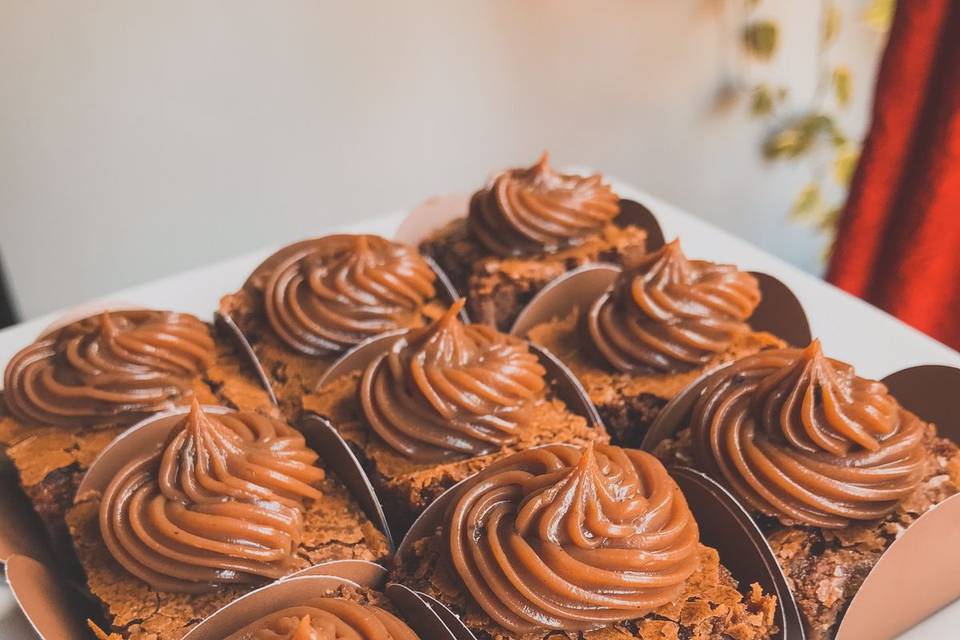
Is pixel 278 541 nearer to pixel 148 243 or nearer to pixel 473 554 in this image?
pixel 473 554

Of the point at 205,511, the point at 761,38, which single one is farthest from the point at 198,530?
the point at 761,38

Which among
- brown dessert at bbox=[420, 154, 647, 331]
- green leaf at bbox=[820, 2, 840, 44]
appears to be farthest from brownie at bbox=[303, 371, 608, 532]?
green leaf at bbox=[820, 2, 840, 44]

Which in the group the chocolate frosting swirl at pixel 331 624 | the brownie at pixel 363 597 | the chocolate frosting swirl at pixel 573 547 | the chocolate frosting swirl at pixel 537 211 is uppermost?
the chocolate frosting swirl at pixel 537 211

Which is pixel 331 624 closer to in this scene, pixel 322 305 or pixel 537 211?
pixel 322 305

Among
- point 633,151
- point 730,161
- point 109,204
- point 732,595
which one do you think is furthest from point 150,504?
point 730,161

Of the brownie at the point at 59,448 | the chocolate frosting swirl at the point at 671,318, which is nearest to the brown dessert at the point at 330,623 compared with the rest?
the brownie at the point at 59,448

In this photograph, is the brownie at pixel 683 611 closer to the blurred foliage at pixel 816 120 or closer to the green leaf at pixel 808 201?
the blurred foliage at pixel 816 120
